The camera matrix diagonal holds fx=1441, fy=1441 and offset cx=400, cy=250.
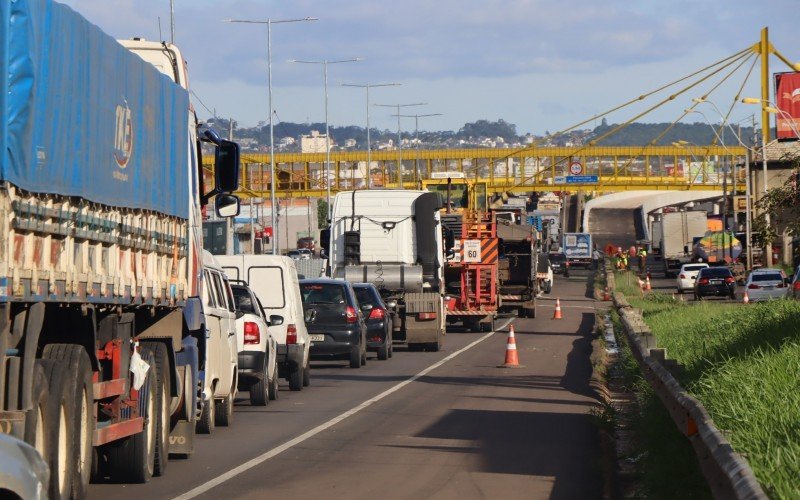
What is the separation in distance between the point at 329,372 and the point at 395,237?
25.8ft

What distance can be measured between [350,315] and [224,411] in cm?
953

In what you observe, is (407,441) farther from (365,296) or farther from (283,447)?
(365,296)

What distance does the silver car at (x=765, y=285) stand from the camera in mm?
48250

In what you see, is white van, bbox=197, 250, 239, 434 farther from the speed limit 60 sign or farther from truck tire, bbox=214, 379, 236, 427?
the speed limit 60 sign

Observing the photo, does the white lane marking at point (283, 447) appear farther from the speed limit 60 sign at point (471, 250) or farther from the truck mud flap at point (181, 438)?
Answer: the speed limit 60 sign at point (471, 250)

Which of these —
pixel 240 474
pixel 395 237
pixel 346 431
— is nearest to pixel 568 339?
pixel 395 237

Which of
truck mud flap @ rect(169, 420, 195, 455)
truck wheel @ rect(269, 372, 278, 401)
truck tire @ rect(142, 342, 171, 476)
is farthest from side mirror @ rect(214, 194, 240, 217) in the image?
truck wheel @ rect(269, 372, 278, 401)

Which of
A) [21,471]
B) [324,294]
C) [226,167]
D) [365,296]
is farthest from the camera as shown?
[365,296]

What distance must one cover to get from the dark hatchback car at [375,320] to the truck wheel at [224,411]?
12327 mm

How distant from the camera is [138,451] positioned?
1182 centimetres

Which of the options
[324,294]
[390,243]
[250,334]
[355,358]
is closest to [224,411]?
[250,334]

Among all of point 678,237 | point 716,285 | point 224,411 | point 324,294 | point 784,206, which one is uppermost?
point 784,206

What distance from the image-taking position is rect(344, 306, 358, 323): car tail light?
26.0 meters

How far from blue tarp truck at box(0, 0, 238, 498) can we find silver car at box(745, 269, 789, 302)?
121 ft
